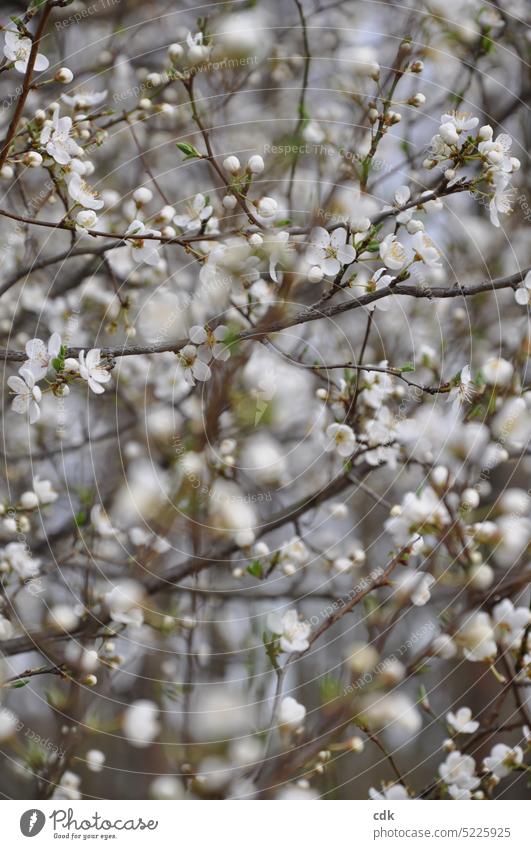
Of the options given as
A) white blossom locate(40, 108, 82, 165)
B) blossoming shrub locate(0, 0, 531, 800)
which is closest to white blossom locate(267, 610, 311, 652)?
blossoming shrub locate(0, 0, 531, 800)

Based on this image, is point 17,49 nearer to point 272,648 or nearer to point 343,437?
point 343,437

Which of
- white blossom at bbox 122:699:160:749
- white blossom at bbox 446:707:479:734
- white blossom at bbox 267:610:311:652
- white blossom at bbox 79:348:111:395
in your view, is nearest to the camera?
white blossom at bbox 79:348:111:395

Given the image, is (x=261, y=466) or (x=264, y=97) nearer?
(x=261, y=466)

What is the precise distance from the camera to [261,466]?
1.27 m

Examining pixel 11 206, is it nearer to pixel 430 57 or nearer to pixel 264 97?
pixel 264 97

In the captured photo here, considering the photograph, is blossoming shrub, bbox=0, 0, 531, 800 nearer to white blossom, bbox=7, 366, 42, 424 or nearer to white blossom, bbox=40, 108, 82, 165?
A: white blossom, bbox=40, 108, 82, 165

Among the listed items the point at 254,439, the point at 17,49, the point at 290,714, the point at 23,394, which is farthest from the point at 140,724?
the point at 17,49

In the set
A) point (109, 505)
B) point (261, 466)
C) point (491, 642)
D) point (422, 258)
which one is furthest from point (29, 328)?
point (491, 642)

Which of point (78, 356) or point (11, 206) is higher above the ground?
point (11, 206)

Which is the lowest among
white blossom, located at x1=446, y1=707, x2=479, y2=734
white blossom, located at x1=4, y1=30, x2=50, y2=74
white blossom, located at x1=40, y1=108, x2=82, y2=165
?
white blossom, located at x1=446, y1=707, x2=479, y2=734
